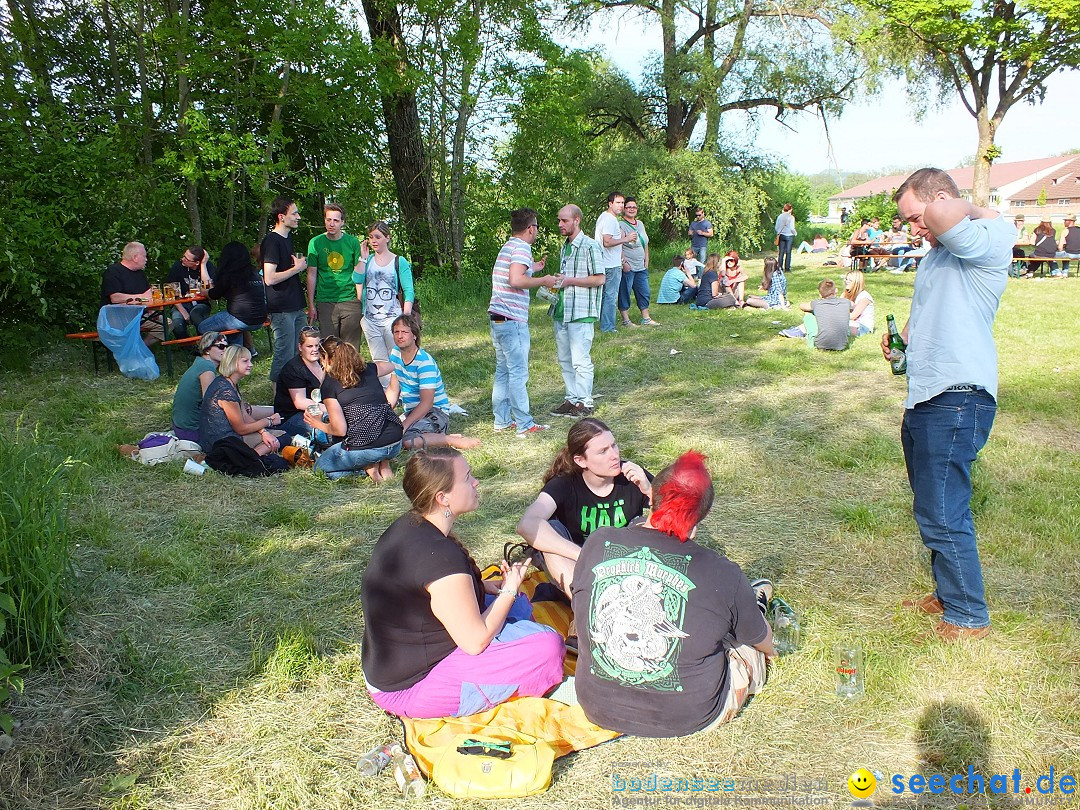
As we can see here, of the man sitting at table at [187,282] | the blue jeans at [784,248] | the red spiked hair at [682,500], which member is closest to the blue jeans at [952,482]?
the red spiked hair at [682,500]

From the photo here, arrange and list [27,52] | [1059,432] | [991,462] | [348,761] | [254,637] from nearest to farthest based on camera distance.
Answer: [348,761], [254,637], [991,462], [1059,432], [27,52]

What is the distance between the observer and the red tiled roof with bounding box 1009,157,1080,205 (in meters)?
67.6

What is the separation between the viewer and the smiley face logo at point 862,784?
2.66 metres

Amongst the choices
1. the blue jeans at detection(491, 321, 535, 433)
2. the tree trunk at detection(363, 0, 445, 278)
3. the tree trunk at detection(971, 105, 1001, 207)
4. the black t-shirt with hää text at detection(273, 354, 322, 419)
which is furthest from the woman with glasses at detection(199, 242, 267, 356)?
the tree trunk at detection(971, 105, 1001, 207)

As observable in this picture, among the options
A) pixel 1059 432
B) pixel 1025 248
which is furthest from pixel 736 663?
pixel 1025 248

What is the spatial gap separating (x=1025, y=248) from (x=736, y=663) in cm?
1871

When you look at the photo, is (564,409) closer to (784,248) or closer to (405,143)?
(405,143)

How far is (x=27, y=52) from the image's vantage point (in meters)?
10.7

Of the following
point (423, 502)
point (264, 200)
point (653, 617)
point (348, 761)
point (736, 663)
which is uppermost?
point (264, 200)

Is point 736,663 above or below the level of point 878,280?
below

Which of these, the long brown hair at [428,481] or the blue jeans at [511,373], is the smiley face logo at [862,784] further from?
the blue jeans at [511,373]

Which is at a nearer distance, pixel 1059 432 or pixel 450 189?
pixel 1059 432

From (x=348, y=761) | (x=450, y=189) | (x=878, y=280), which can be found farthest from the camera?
(x=878, y=280)

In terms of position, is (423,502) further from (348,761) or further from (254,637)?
(254,637)
